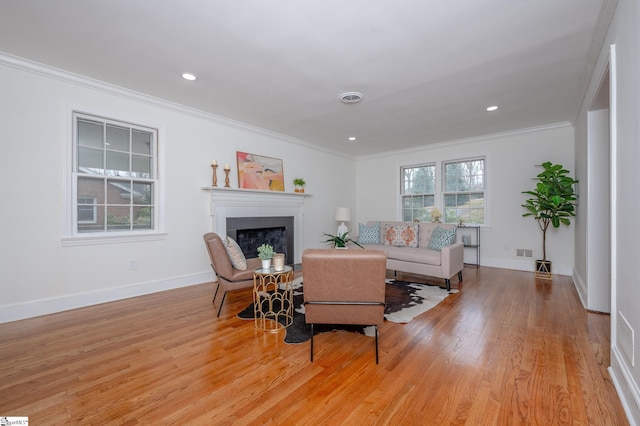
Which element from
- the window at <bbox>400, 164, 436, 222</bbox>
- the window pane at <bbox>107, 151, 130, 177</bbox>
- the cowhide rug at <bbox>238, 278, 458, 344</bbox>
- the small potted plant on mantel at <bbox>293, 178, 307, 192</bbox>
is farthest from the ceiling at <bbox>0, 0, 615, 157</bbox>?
the cowhide rug at <bbox>238, 278, 458, 344</bbox>

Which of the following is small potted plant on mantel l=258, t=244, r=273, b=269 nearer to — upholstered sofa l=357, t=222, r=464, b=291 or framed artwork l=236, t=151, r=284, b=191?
framed artwork l=236, t=151, r=284, b=191

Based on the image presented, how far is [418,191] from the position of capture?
6.50m

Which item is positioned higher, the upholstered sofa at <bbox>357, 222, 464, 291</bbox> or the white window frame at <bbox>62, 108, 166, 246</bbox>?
the white window frame at <bbox>62, 108, 166, 246</bbox>

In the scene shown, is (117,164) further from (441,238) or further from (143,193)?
(441,238)

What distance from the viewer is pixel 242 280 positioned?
10.1 ft

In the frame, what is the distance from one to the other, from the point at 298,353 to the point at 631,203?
2.40 meters

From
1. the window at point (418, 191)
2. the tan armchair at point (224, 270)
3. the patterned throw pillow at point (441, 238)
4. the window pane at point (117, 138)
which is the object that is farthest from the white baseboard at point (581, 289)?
the window pane at point (117, 138)

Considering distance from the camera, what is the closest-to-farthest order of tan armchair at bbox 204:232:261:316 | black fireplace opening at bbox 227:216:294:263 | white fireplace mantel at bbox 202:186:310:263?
tan armchair at bbox 204:232:261:316 → white fireplace mantel at bbox 202:186:310:263 → black fireplace opening at bbox 227:216:294:263

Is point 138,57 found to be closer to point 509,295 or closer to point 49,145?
point 49,145

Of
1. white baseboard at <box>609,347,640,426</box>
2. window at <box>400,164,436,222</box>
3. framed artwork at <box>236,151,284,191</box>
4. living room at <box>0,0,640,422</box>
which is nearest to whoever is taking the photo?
white baseboard at <box>609,347,640,426</box>

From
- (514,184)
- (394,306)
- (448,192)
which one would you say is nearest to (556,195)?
(514,184)

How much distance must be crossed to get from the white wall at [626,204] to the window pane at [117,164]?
4.78m

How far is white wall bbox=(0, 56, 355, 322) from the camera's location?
2.81 metres

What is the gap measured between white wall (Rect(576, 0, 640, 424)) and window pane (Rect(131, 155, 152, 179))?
4734 millimetres
